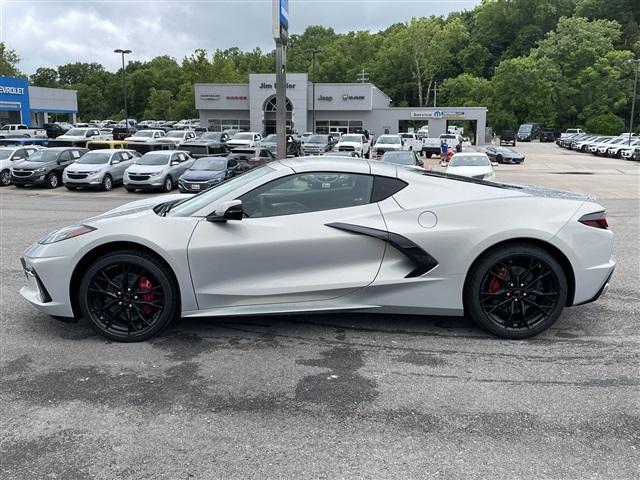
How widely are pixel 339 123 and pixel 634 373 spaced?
6116 centimetres

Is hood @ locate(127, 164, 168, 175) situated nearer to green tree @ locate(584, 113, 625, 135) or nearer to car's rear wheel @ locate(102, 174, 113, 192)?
car's rear wheel @ locate(102, 174, 113, 192)

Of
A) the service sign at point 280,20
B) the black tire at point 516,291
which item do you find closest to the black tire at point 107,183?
the service sign at point 280,20

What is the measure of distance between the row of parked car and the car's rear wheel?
3716cm

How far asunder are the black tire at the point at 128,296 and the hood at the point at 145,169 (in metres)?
16.5

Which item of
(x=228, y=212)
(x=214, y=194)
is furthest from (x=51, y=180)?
(x=228, y=212)

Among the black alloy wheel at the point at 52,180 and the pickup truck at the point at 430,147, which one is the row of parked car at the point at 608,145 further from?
the black alloy wheel at the point at 52,180

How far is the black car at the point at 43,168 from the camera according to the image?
69.4 ft

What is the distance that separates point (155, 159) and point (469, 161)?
11.7 metres

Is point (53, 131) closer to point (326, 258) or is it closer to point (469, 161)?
point (469, 161)

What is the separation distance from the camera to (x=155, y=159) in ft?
70.3

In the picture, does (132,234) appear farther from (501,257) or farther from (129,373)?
(501,257)

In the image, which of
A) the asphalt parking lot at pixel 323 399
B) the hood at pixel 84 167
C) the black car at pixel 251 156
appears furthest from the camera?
the black car at pixel 251 156

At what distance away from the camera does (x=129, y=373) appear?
161 inches

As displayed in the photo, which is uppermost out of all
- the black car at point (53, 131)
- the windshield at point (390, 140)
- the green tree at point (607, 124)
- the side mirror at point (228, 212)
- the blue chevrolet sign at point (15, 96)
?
the blue chevrolet sign at point (15, 96)
